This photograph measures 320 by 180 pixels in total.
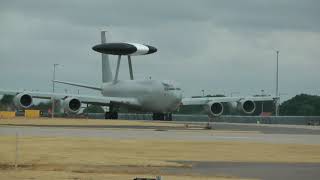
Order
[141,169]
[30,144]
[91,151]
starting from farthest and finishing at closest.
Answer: [30,144], [91,151], [141,169]

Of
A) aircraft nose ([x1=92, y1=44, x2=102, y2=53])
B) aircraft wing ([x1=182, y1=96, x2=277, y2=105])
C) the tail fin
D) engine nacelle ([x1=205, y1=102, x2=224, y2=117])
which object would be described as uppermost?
aircraft nose ([x1=92, y1=44, x2=102, y2=53])

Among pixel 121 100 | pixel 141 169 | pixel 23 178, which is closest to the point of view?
pixel 23 178

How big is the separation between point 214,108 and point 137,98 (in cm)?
941

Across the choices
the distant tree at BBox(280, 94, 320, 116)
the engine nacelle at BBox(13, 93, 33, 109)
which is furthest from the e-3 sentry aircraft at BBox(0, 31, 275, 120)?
the distant tree at BBox(280, 94, 320, 116)

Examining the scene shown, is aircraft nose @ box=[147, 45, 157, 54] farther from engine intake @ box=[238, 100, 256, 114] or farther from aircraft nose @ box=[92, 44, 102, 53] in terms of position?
engine intake @ box=[238, 100, 256, 114]

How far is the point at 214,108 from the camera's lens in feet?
295

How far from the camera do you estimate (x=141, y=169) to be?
2045cm

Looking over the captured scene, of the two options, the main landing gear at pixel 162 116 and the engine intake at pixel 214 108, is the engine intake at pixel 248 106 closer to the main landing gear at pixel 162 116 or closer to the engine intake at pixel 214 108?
the engine intake at pixel 214 108

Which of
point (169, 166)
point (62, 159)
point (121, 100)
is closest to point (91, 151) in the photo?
point (62, 159)

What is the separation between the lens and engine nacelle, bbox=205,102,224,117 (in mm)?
89188

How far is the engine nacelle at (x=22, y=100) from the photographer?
→ 79.9 metres

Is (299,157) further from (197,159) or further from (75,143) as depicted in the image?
(75,143)

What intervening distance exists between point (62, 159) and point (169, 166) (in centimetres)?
346

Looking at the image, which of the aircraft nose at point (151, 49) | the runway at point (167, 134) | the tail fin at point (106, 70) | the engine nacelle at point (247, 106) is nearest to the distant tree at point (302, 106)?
the tail fin at point (106, 70)
